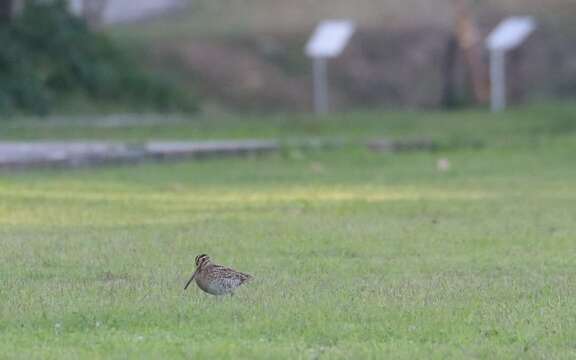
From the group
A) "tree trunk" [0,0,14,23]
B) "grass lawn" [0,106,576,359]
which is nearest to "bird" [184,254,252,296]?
"grass lawn" [0,106,576,359]

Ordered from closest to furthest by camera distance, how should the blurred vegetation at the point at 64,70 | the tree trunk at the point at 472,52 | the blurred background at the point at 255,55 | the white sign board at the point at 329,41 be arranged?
1. the white sign board at the point at 329,41
2. the blurred vegetation at the point at 64,70
3. the blurred background at the point at 255,55
4. the tree trunk at the point at 472,52

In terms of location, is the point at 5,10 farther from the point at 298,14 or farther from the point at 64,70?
the point at 298,14

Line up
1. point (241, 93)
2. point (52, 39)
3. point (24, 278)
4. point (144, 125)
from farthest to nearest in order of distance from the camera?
point (241, 93) < point (52, 39) < point (144, 125) < point (24, 278)

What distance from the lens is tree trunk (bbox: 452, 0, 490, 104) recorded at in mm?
36062

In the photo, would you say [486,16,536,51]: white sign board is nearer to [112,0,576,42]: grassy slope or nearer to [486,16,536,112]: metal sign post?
[486,16,536,112]: metal sign post

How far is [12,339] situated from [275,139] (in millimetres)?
18702

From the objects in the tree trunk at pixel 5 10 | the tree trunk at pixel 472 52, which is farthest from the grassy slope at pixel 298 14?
the tree trunk at pixel 5 10

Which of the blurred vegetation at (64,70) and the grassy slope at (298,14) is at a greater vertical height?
the grassy slope at (298,14)

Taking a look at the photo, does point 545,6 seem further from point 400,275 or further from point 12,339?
point 12,339

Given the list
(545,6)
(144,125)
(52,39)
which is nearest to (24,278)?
(144,125)

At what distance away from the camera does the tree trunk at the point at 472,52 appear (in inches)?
1420

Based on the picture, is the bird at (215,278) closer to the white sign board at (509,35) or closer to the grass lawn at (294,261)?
the grass lawn at (294,261)

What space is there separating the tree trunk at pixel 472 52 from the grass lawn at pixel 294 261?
47.8 feet

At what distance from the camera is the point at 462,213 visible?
15.2 m
